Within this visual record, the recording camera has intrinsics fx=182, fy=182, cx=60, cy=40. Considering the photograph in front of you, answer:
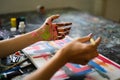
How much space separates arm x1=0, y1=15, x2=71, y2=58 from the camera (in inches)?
38.9

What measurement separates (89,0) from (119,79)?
205cm

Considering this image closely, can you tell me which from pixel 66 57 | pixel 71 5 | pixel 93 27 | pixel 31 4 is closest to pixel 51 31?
pixel 66 57

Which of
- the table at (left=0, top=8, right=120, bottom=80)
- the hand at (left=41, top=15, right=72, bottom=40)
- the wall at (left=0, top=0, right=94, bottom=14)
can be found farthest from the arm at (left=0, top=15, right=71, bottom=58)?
the wall at (left=0, top=0, right=94, bottom=14)

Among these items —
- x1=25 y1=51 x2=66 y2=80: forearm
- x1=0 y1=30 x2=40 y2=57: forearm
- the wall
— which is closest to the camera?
x1=25 y1=51 x2=66 y2=80: forearm

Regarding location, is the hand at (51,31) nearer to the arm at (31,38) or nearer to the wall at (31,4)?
the arm at (31,38)

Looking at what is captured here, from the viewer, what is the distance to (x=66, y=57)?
28.8 inches

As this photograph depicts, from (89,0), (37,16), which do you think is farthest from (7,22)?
(89,0)

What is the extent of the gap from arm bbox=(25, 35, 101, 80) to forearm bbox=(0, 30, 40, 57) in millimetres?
327

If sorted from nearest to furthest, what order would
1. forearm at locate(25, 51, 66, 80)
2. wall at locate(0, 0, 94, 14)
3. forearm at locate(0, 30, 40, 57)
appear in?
1. forearm at locate(25, 51, 66, 80)
2. forearm at locate(0, 30, 40, 57)
3. wall at locate(0, 0, 94, 14)

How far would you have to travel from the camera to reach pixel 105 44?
1121mm

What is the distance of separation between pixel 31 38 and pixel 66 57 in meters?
0.37

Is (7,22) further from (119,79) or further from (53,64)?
(119,79)

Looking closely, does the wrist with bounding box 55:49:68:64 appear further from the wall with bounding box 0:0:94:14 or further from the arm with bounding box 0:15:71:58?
the wall with bounding box 0:0:94:14

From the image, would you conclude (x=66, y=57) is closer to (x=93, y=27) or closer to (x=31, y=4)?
(x=93, y=27)
